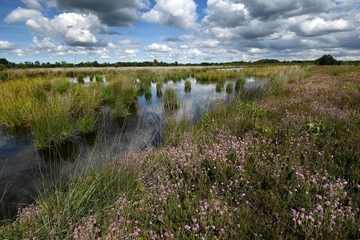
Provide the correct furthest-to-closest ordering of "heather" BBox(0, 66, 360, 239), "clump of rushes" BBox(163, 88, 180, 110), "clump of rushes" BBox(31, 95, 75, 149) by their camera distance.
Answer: "clump of rushes" BBox(163, 88, 180, 110), "clump of rushes" BBox(31, 95, 75, 149), "heather" BBox(0, 66, 360, 239)

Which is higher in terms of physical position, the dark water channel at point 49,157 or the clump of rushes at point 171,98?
the clump of rushes at point 171,98

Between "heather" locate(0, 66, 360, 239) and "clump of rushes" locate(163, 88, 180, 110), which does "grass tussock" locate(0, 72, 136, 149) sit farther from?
"clump of rushes" locate(163, 88, 180, 110)

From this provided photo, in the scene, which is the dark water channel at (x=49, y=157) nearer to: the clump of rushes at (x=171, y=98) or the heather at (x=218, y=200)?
the heather at (x=218, y=200)

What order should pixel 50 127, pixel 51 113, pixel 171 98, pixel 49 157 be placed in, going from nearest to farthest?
pixel 49 157 → pixel 50 127 → pixel 51 113 → pixel 171 98

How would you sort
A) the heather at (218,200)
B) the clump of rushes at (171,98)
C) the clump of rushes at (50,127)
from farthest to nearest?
the clump of rushes at (171,98)
the clump of rushes at (50,127)
the heather at (218,200)

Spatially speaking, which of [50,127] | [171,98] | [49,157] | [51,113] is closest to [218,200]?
[49,157]

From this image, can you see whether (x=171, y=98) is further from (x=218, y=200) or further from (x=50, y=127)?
(x=218, y=200)

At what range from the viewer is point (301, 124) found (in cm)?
549

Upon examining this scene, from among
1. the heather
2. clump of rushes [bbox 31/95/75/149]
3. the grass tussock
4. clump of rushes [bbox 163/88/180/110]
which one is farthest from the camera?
clump of rushes [bbox 163/88/180/110]

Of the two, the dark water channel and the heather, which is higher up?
the heather

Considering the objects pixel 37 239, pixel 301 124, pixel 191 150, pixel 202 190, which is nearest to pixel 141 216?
pixel 202 190

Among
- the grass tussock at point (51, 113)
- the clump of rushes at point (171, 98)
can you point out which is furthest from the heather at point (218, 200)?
the clump of rushes at point (171, 98)

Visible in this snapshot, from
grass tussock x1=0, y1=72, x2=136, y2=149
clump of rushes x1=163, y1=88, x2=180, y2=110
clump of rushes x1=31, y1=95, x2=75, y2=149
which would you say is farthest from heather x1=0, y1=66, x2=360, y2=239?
clump of rushes x1=163, y1=88, x2=180, y2=110

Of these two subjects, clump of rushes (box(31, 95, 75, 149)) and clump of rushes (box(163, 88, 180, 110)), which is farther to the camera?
clump of rushes (box(163, 88, 180, 110))
